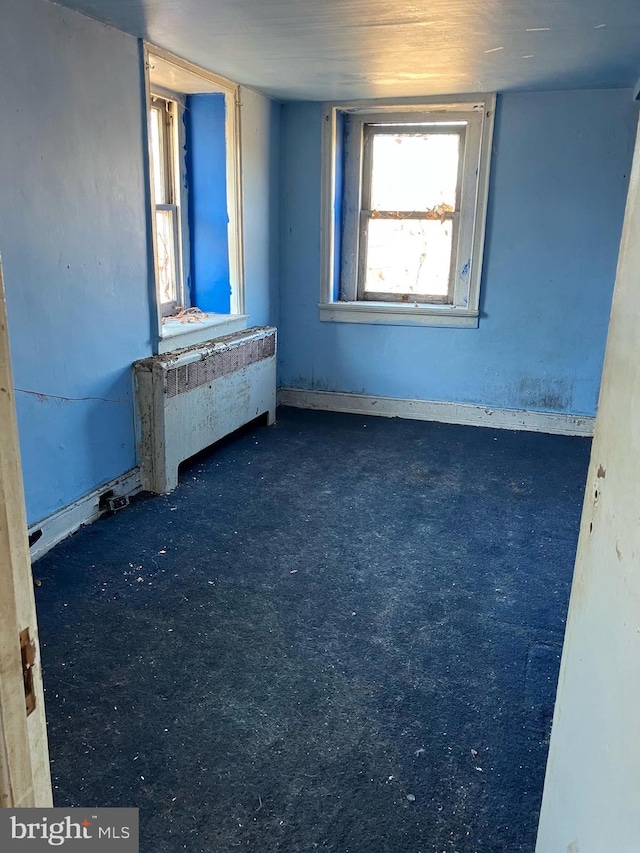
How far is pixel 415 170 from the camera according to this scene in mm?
4645

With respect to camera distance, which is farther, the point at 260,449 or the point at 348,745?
the point at 260,449

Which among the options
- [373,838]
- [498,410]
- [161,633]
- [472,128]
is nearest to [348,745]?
[373,838]

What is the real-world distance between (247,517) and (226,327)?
59.0 inches

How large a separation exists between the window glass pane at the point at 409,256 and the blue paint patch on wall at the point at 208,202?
1.21m

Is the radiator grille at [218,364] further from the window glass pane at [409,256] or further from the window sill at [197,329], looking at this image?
the window glass pane at [409,256]

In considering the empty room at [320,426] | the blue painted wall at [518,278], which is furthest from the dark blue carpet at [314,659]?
the blue painted wall at [518,278]

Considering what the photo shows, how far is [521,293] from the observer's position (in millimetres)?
4484

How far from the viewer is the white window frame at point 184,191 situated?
3.39 m

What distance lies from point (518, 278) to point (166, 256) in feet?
7.80

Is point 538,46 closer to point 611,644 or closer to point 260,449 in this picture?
point 260,449

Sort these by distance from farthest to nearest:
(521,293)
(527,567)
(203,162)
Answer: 1. (521,293)
2. (203,162)
3. (527,567)

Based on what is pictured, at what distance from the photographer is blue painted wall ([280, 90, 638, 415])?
13.6 feet

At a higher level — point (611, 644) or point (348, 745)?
point (611, 644)

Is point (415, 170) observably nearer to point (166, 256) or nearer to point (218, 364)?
point (166, 256)
